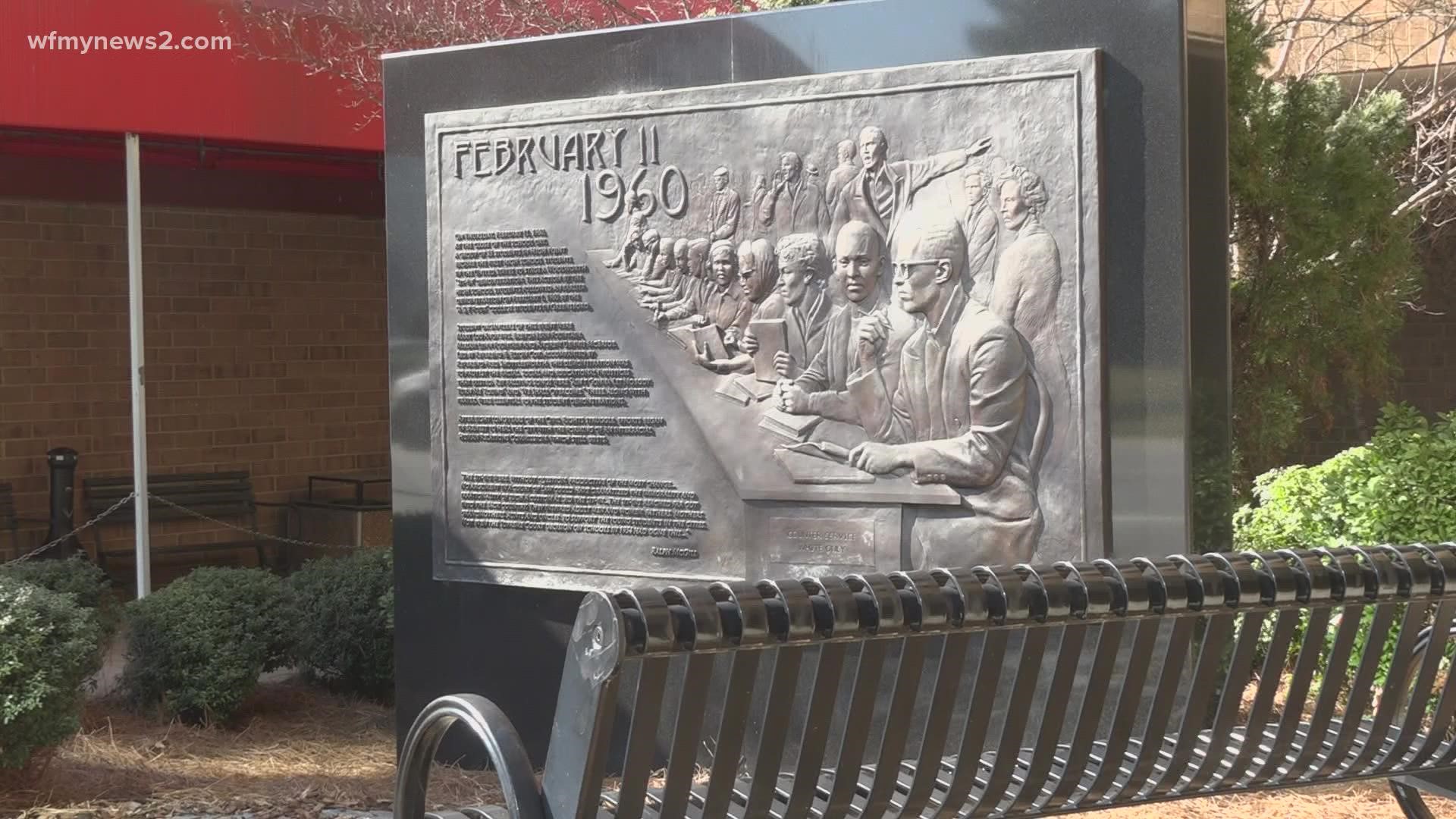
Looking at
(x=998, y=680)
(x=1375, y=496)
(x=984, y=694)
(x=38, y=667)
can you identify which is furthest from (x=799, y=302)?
(x=38, y=667)

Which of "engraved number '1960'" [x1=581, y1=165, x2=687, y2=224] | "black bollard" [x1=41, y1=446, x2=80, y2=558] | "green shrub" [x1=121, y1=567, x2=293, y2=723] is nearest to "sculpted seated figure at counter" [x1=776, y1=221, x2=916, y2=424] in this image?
"engraved number '1960'" [x1=581, y1=165, x2=687, y2=224]

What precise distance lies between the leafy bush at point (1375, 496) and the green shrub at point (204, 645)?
4.41m

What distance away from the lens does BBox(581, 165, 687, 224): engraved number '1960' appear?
602 centimetres

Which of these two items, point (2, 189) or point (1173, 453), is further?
point (2, 189)

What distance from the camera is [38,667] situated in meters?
5.88

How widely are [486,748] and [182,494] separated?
1117 cm

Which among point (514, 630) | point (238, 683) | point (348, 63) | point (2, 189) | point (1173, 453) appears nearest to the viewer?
point (1173, 453)

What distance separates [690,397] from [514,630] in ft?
4.09

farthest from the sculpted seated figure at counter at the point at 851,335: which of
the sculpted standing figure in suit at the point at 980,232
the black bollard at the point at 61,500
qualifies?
the black bollard at the point at 61,500

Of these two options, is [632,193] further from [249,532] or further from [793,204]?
[249,532]

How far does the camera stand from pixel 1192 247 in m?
5.11

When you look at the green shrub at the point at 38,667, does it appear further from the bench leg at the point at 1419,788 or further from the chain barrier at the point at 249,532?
the bench leg at the point at 1419,788

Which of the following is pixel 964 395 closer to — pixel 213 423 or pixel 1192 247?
pixel 1192 247

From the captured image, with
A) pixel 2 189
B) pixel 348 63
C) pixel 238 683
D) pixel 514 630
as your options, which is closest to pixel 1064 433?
pixel 514 630
